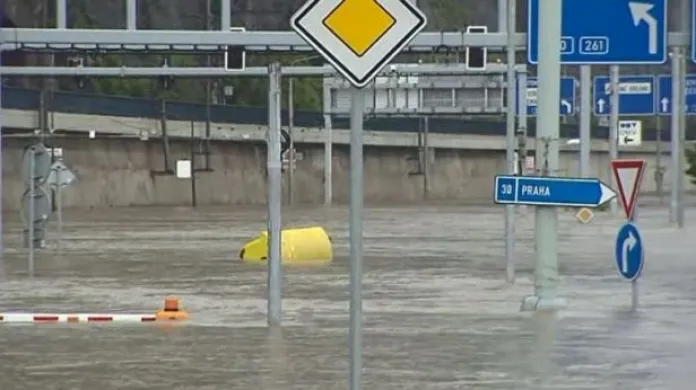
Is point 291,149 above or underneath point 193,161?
above

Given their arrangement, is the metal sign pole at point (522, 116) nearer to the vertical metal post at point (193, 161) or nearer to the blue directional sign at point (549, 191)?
the blue directional sign at point (549, 191)

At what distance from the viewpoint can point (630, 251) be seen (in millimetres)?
21859

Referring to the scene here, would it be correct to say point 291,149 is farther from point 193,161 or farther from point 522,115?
point 522,115

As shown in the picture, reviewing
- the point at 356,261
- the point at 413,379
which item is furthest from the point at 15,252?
the point at 356,261

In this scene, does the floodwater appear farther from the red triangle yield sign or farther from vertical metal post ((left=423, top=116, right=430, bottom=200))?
vertical metal post ((left=423, top=116, right=430, bottom=200))

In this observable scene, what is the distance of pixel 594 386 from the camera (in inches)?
565

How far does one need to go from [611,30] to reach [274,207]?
5.69 meters

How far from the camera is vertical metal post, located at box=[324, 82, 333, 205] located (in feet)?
279

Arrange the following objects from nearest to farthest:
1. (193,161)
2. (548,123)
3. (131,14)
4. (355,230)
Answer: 1. (355,230)
2. (548,123)
3. (131,14)
4. (193,161)

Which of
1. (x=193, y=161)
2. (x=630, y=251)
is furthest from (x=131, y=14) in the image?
(x=193, y=161)

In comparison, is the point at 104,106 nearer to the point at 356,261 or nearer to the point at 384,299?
the point at 384,299

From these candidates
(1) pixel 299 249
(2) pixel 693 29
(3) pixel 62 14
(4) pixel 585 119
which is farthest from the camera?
(4) pixel 585 119

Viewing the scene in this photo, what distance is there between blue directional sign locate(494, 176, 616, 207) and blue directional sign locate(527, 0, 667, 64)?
225cm

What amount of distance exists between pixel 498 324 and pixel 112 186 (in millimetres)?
61503
